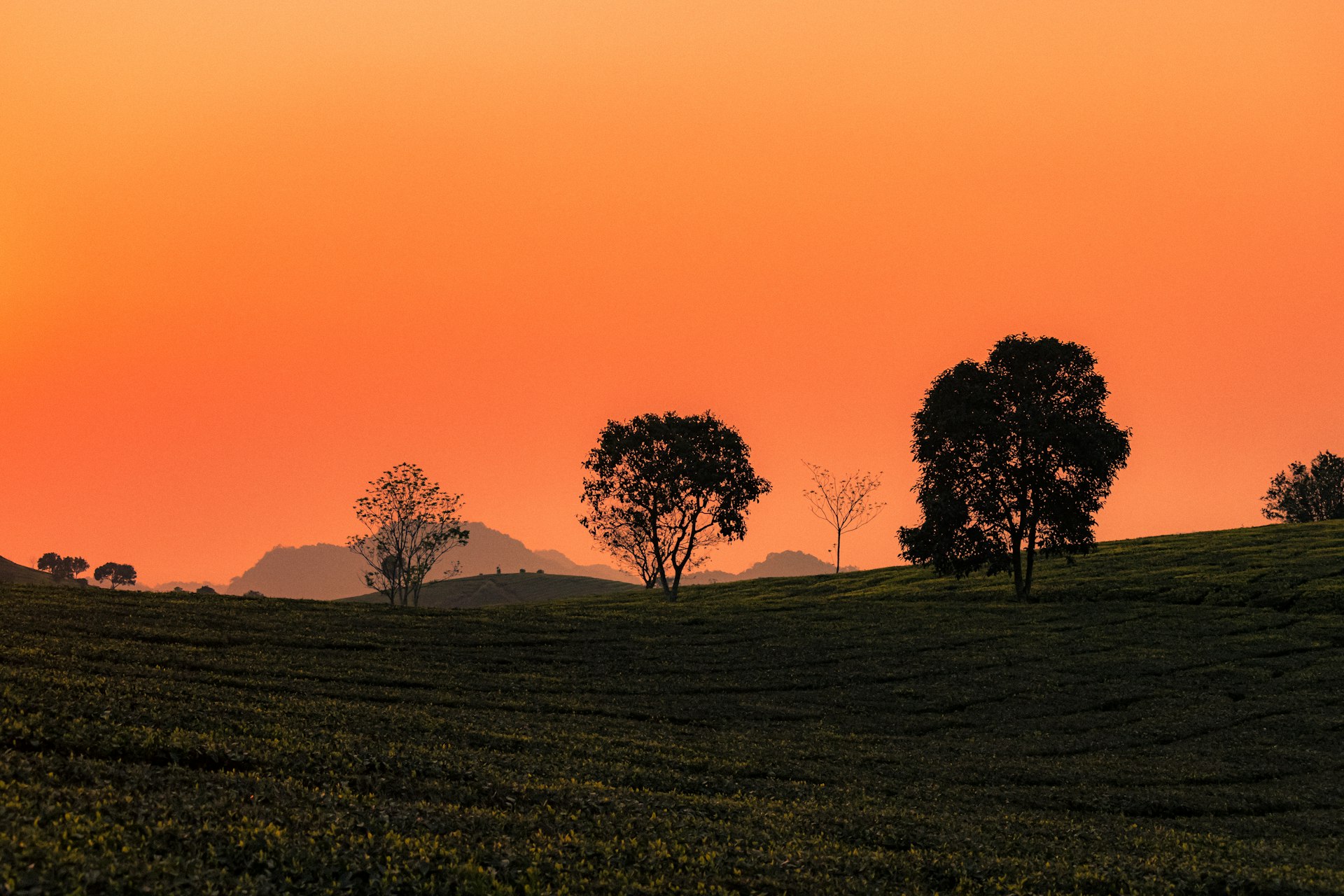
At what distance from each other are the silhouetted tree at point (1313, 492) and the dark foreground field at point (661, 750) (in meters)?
117

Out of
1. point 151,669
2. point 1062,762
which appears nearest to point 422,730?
point 151,669

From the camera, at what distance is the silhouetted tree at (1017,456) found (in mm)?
80188

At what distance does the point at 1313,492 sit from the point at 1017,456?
126 meters

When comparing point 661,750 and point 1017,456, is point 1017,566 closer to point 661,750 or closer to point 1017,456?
point 1017,456

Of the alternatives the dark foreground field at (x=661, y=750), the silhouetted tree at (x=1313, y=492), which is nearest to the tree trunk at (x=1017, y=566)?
the dark foreground field at (x=661, y=750)

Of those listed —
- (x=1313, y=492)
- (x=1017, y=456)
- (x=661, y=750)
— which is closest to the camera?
(x=661, y=750)

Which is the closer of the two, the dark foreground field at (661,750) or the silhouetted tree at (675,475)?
the dark foreground field at (661,750)

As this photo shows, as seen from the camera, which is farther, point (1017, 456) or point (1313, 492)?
point (1313, 492)

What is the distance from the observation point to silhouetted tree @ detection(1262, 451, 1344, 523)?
546 feet

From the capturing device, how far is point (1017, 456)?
8100cm

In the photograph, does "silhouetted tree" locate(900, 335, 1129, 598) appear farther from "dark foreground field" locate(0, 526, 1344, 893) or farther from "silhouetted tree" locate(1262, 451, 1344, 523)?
"silhouetted tree" locate(1262, 451, 1344, 523)

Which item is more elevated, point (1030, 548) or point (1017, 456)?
point (1017, 456)

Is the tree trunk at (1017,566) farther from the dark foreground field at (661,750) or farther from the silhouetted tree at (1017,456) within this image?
the dark foreground field at (661,750)

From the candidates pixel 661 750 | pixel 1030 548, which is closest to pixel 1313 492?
pixel 1030 548
